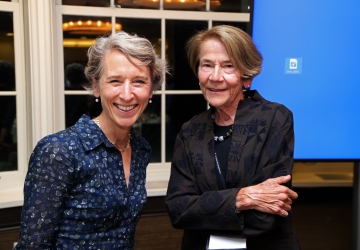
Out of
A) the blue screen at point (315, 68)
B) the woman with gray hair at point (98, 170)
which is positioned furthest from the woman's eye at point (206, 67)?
the blue screen at point (315, 68)

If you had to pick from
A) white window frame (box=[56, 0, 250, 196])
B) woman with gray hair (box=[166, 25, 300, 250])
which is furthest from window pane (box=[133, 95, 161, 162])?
woman with gray hair (box=[166, 25, 300, 250])

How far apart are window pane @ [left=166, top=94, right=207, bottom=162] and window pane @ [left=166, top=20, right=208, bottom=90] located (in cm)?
8

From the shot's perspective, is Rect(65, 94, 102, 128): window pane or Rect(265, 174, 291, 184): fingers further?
Rect(65, 94, 102, 128): window pane

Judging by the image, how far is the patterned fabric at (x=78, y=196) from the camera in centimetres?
138

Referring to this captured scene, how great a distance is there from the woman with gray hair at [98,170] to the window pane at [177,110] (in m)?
1.67

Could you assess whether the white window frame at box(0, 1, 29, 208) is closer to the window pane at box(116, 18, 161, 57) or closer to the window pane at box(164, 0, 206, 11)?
the window pane at box(116, 18, 161, 57)

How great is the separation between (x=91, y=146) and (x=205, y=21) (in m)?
2.02

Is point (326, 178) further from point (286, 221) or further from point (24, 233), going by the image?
point (24, 233)

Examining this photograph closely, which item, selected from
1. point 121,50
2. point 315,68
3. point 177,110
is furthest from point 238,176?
point 177,110

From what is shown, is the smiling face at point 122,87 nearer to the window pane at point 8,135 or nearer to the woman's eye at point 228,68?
the woman's eye at point 228,68

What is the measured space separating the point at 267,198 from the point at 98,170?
1.87 feet

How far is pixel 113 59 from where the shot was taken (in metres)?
1.51

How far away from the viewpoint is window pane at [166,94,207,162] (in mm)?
3332

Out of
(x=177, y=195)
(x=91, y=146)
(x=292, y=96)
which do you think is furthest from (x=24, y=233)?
(x=292, y=96)
